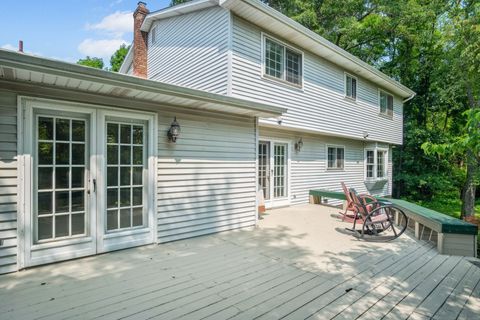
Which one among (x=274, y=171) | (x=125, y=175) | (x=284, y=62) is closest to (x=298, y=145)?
(x=274, y=171)

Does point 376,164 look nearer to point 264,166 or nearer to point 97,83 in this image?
point 264,166

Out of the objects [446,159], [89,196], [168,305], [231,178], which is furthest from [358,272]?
[446,159]

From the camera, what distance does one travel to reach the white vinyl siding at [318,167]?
344 inches

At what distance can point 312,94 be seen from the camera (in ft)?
27.6

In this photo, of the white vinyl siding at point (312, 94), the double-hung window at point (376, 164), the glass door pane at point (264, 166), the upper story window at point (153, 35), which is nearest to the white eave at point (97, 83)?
the white vinyl siding at point (312, 94)

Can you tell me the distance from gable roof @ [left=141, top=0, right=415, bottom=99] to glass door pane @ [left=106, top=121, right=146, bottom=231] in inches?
151

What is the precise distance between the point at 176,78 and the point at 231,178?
446 cm

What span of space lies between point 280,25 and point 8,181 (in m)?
6.38

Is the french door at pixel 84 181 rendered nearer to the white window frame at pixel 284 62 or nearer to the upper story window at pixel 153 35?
the white window frame at pixel 284 62

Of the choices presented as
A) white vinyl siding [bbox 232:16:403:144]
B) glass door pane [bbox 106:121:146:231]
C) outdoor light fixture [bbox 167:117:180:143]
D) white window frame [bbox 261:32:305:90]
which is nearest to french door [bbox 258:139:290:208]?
white vinyl siding [bbox 232:16:403:144]

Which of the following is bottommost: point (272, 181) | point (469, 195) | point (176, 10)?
point (469, 195)

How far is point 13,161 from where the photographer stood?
3.35 meters

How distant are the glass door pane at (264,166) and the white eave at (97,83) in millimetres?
2916

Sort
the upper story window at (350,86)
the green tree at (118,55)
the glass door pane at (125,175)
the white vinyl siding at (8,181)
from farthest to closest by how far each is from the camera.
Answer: the green tree at (118,55) → the upper story window at (350,86) → the glass door pane at (125,175) → the white vinyl siding at (8,181)
